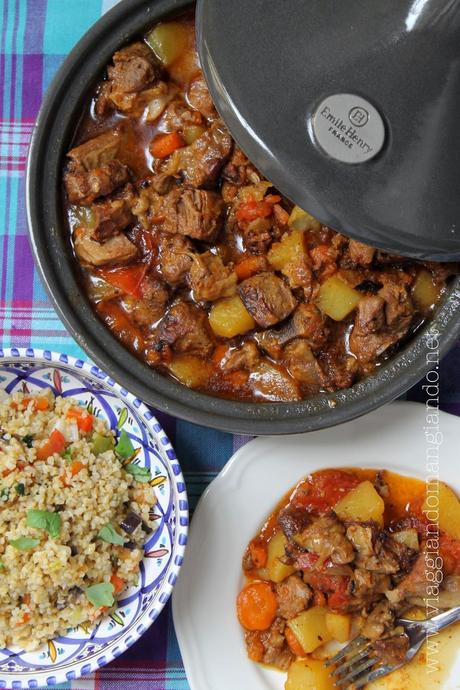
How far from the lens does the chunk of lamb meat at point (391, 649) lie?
11.1 feet

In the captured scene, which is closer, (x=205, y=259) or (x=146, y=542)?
(x=205, y=259)

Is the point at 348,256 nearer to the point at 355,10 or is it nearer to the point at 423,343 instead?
the point at 423,343

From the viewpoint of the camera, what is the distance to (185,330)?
3.04 m

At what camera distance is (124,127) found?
3.16 metres

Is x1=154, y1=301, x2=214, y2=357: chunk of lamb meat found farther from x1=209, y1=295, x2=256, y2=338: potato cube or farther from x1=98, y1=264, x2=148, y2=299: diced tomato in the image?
x1=98, y1=264, x2=148, y2=299: diced tomato

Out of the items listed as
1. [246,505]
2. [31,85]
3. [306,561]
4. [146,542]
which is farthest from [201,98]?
[306,561]

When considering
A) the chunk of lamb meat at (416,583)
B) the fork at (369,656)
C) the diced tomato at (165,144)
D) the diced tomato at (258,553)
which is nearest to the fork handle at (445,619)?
the fork at (369,656)

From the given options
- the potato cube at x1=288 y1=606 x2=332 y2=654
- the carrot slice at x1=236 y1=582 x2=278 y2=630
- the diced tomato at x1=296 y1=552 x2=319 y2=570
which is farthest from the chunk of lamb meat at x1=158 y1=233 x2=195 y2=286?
the potato cube at x1=288 y1=606 x2=332 y2=654

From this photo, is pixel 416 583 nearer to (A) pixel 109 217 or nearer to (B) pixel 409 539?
(B) pixel 409 539

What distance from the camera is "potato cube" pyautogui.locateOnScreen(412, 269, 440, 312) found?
3145mm

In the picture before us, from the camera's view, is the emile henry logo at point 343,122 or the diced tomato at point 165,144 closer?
the emile henry logo at point 343,122

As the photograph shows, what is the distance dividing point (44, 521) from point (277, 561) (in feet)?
3.16

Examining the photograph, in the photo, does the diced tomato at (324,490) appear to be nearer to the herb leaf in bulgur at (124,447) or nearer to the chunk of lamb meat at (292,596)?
the chunk of lamb meat at (292,596)

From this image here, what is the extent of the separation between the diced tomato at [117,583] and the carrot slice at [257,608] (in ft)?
1.61
